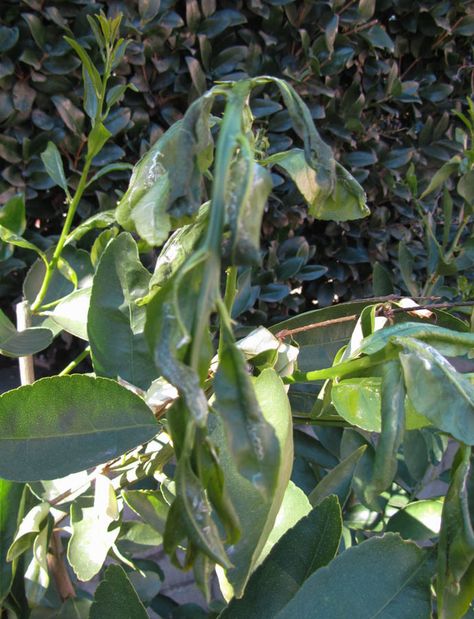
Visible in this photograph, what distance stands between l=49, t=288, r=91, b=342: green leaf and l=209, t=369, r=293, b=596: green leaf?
250mm

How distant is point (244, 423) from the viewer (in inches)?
8.3

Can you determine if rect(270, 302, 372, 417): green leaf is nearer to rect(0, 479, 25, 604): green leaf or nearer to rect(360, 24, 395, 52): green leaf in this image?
rect(0, 479, 25, 604): green leaf

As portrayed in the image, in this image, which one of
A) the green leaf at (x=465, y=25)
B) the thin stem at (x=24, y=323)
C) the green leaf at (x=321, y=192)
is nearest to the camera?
the green leaf at (x=321, y=192)

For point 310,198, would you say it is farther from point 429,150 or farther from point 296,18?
point 429,150

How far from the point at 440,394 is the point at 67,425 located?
0.23 metres

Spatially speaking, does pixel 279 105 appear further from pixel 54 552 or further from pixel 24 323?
pixel 54 552

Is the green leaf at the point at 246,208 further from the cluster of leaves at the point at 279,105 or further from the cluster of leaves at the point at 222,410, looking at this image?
the cluster of leaves at the point at 279,105

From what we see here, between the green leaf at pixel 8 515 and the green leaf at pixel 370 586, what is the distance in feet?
0.84

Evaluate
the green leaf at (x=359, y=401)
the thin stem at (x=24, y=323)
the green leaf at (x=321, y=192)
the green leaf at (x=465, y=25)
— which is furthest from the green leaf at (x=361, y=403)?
the green leaf at (x=465, y=25)

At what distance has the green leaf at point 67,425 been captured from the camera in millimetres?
380

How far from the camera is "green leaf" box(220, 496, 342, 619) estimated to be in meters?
0.40

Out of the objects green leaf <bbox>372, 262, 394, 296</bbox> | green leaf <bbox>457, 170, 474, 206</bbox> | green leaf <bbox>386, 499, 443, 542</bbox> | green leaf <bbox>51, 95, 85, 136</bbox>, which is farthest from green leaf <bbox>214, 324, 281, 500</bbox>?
green leaf <bbox>51, 95, 85, 136</bbox>

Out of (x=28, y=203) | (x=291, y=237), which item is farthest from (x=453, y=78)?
(x=28, y=203)

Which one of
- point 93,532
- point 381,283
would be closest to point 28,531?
point 93,532
